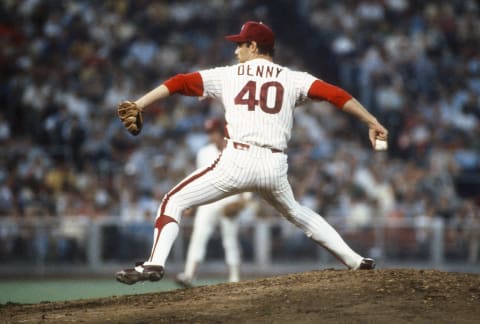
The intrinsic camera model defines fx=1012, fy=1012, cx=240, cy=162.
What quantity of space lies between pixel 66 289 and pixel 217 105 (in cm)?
581

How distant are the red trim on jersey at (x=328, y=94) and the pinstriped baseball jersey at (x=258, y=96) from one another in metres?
0.05

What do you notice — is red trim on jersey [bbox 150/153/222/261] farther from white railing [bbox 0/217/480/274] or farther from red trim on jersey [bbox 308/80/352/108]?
white railing [bbox 0/217/480/274]

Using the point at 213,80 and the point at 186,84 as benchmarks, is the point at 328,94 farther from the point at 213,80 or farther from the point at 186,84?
the point at 186,84

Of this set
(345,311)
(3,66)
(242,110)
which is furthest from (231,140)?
(3,66)

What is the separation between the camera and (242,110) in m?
7.88

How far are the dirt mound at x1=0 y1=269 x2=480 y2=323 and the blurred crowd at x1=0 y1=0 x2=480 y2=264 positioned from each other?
880 centimetres

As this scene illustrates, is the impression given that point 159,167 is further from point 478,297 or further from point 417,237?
point 478,297

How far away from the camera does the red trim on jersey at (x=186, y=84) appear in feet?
25.8

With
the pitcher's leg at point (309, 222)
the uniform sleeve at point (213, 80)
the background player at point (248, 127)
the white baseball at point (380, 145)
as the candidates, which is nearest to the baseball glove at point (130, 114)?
the background player at point (248, 127)

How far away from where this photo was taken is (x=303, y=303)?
7.36 meters

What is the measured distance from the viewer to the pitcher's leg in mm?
8086

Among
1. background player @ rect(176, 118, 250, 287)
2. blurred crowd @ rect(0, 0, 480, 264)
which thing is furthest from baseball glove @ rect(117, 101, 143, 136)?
blurred crowd @ rect(0, 0, 480, 264)

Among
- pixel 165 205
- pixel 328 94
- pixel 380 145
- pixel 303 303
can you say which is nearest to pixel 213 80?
pixel 328 94

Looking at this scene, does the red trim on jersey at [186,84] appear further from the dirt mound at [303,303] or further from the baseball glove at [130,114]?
the dirt mound at [303,303]
